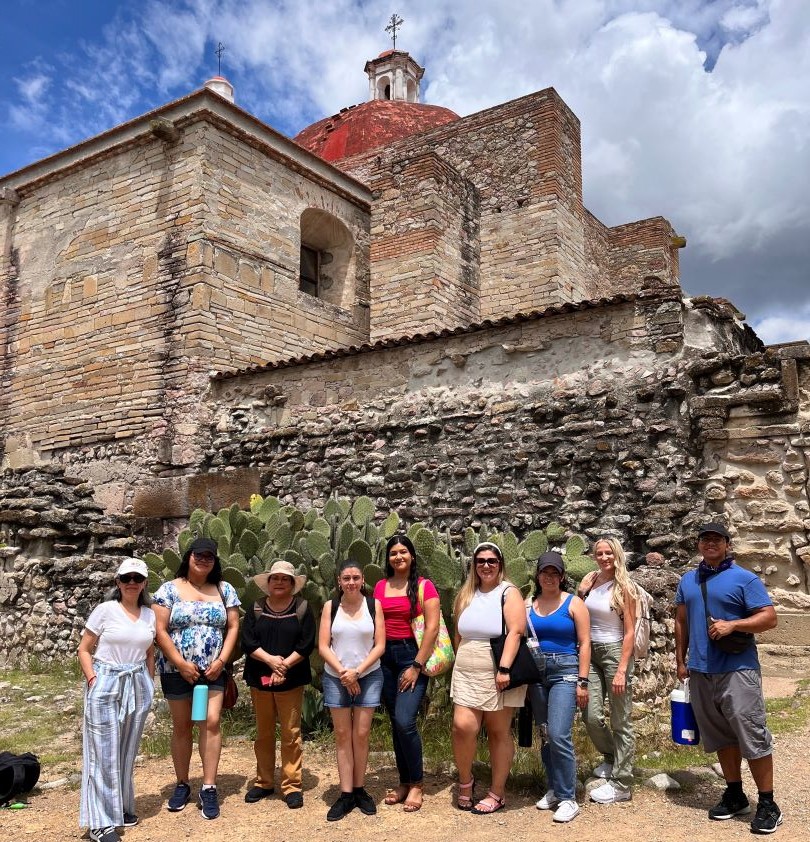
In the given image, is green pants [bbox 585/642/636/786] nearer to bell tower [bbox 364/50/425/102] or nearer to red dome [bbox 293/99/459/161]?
red dome [bbox 293/99/459/161]

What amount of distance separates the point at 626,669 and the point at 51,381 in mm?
11157

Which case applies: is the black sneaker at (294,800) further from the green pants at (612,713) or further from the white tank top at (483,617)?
the green pants at (612,713)

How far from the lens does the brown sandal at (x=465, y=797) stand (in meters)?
4.09

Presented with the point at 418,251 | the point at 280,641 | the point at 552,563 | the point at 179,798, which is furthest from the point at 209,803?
the point at 418,251

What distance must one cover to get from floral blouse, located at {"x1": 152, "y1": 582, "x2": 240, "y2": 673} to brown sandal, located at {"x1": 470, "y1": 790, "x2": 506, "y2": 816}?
5.39ft

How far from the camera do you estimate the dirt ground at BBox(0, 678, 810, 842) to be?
3.75 meters

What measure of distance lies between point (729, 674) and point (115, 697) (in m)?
3.15

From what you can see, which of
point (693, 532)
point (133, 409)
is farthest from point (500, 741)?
point (133, 409)

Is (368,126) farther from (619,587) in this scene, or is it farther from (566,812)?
(566,812)

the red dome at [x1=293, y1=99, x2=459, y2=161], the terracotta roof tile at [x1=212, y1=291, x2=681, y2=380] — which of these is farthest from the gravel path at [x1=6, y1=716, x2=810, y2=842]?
A: the red dome at [x1=293, y1=99, x2=459, y2=161]

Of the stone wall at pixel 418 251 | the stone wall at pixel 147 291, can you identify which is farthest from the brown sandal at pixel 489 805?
the stone wall at pixel 418 251

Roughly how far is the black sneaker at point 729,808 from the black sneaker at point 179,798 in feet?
9.20

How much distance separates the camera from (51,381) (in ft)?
41.2

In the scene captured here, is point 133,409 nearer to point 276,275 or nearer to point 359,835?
point 276,275
